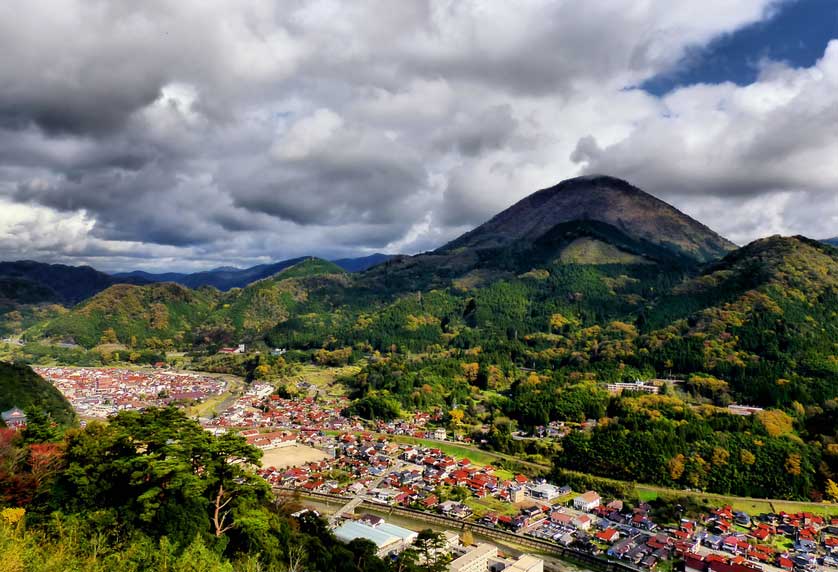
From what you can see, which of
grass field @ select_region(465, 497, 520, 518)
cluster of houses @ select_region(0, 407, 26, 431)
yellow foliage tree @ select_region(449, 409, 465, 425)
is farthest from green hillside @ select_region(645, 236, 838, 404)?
cluster of houses @ select_region(0, 407, 26, 431)

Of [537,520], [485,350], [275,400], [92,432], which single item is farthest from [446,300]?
[92,432]

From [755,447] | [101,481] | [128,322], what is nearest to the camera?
[101,481]

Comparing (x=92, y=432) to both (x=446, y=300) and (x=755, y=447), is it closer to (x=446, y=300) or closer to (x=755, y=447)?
(x=755, y=447)

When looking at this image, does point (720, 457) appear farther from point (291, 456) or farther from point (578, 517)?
point (291, 456)

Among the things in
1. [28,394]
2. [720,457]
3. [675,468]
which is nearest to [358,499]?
[675,468]

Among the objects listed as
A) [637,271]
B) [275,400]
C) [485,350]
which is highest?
[637,271]

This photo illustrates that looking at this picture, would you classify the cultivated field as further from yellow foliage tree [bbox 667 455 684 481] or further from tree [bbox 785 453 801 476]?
tree [bbox 785 453 801 476]

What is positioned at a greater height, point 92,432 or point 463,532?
point 92,432
